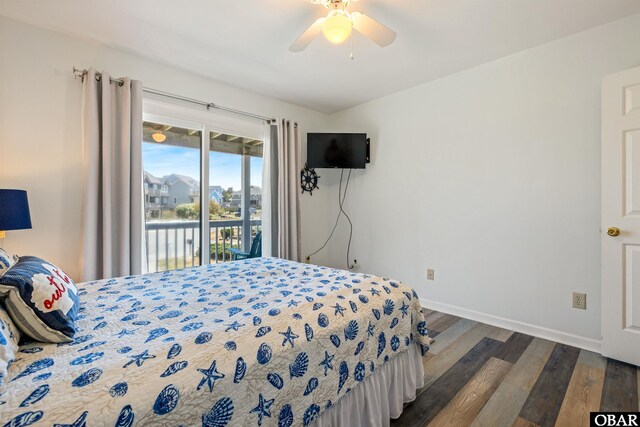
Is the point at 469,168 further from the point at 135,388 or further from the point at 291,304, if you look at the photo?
the point at 135,388

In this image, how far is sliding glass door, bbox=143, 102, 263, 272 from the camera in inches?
113

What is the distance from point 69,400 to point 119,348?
0.27 metres

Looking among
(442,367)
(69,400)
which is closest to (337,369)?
(69,400)

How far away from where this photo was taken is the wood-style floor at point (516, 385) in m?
1.58

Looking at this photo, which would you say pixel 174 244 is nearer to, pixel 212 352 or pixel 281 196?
pixel 281 196

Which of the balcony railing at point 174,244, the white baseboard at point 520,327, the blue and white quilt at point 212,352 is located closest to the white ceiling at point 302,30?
the balcony railing at point 174,244

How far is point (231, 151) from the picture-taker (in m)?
3.42

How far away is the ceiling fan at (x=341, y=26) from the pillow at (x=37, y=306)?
1.79 meters

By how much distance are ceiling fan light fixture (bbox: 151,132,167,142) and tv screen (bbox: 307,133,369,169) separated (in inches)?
63.9

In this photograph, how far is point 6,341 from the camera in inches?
35.4

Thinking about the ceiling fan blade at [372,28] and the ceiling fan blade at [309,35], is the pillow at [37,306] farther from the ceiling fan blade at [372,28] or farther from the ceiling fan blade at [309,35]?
the ceiling fan blade at [372,28]

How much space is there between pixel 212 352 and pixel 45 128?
2396mm

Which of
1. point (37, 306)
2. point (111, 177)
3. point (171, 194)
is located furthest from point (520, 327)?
point (111, 177)

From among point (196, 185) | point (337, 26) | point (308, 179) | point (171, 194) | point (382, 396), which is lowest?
point (382, 396)
